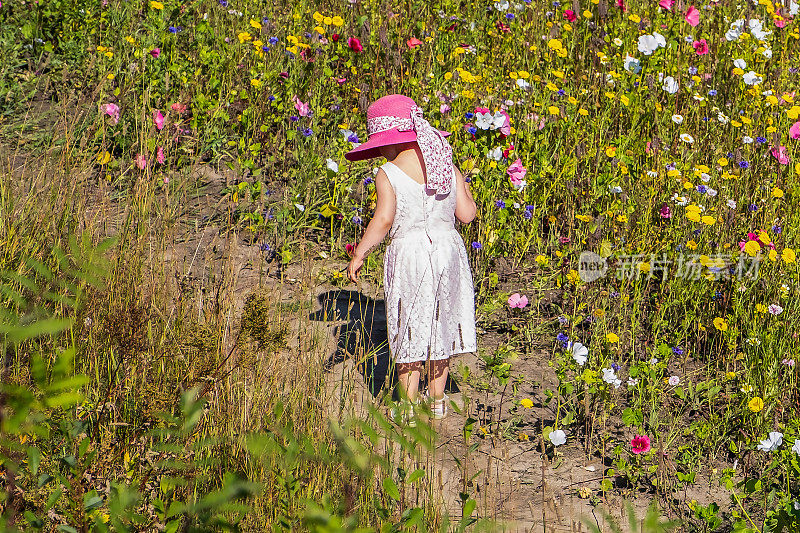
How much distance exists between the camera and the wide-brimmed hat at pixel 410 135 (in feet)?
10.3

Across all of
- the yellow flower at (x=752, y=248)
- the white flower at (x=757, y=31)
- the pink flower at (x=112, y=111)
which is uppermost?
the white flower at (x=757, y=31)

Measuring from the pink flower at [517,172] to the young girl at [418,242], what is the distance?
0.90m

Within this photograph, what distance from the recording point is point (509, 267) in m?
4.27

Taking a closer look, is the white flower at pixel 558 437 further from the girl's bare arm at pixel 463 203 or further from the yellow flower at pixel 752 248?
the yellow flower at pixel 752 248

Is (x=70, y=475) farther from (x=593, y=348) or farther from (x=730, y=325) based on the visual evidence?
(x=730, y=325)

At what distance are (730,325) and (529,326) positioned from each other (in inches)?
31.6

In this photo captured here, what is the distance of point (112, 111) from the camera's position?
Answer: 4.29 metres

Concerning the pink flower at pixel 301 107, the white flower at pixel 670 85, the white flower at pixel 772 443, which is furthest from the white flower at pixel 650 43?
the white flower at pixel 772 443

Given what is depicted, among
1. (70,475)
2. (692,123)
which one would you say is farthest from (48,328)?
(692,123)

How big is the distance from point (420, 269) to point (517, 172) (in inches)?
45.3

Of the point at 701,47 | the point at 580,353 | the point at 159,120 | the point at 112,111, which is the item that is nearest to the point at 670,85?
the point at 701,47

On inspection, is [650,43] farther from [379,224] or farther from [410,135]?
[379,224]

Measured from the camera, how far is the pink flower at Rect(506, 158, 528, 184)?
4.18m

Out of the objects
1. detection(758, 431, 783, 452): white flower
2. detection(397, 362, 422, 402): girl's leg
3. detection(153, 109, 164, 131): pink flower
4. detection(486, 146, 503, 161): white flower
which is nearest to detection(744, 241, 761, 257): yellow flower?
detection(758, 431, 783, 452): white flower
